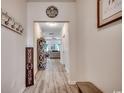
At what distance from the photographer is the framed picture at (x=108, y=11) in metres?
1.97

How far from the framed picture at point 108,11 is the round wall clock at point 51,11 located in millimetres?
2714

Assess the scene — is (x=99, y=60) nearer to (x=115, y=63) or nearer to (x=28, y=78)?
(x=115, y=63)

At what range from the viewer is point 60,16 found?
209 inches

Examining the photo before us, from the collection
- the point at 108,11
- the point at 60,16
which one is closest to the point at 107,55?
the point at 108,11

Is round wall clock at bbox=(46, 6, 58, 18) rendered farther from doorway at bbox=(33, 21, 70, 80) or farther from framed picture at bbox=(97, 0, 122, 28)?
framed picture at bbox=(97, 0, 122, 28)

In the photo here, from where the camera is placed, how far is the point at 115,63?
2.04 metres

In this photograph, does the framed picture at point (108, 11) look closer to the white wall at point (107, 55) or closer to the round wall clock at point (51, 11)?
the white wall at point (107, 55)

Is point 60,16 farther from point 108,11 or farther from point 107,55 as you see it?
point 107,55

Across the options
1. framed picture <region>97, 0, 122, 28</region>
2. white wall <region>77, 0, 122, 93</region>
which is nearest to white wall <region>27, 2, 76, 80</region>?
white wall <region>77, 0, 122, 93</region>

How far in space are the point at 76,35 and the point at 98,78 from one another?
2.66 m

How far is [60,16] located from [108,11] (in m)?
3.11

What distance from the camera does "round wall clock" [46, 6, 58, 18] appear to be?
526 cm

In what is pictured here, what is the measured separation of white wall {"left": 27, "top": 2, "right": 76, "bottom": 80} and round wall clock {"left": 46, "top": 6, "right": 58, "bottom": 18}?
3.6 inches

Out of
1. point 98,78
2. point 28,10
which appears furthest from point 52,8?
point 98,78
